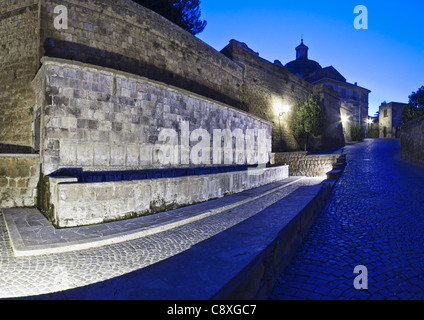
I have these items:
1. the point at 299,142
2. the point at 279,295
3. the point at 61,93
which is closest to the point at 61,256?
the point at 279,295

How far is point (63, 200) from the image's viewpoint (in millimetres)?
3902

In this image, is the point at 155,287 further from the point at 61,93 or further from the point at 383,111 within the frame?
the point at 383,111

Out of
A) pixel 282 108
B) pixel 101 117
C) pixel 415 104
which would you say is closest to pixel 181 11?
pixel 282 108

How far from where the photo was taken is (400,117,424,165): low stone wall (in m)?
10.3

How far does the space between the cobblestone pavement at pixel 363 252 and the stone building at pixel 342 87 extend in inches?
1238

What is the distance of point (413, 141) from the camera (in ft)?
36.4

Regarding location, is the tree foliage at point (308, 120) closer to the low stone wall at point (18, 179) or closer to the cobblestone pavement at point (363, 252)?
the cobblestone pavement at point (363, 252)

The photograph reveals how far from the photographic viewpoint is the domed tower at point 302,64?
44.1 metres

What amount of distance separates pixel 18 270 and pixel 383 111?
170 ft

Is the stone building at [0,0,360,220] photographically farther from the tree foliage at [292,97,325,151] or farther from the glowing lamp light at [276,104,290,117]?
the tree foliage at [292,97,325,151]

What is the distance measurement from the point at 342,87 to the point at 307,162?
108 feet

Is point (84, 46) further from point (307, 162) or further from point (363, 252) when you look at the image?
point (307, 162)

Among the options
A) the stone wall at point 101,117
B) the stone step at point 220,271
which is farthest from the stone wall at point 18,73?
the stone step at point 220,271

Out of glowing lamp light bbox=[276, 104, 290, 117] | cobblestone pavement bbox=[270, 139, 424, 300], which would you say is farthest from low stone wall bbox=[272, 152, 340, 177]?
cobblestone pavement bbox=[270, 139, 424, 300]
